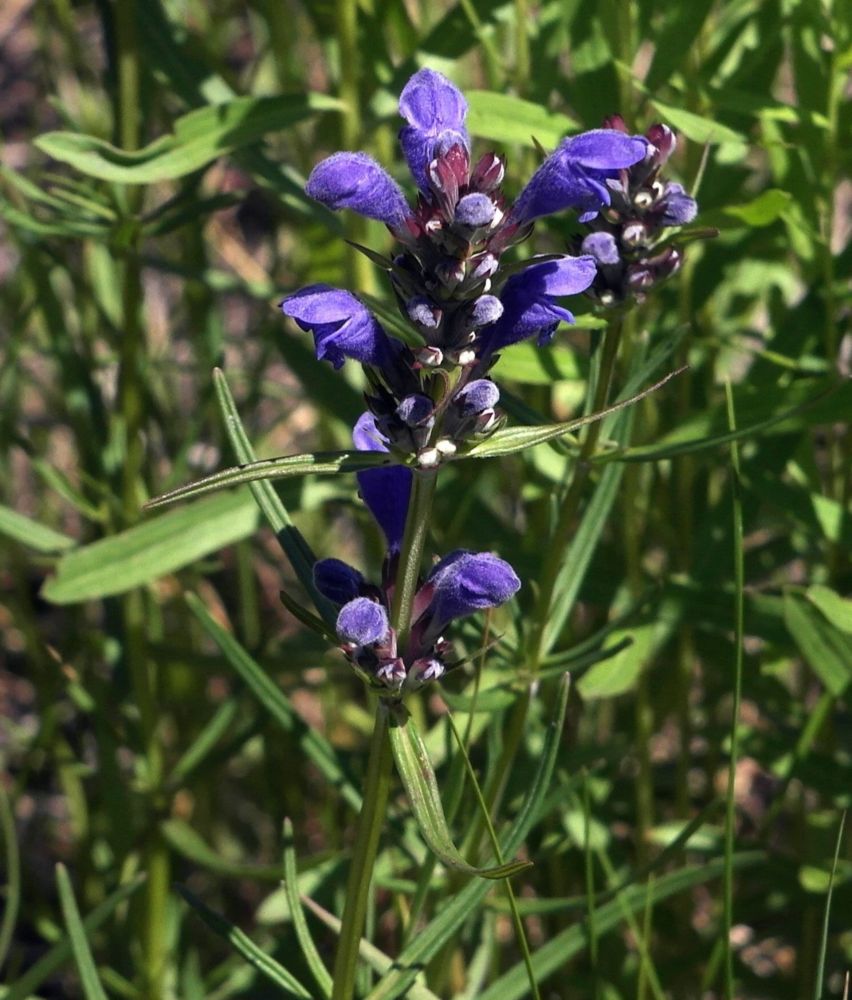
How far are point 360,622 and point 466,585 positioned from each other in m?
0.16

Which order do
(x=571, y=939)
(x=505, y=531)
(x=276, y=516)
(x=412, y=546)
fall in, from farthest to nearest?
(x=505, y=531), (x=571, y=939), (x=276, y=516), (x=412, y=546)

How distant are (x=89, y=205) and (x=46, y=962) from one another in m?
1.40

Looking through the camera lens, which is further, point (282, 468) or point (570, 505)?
point (570, 505)

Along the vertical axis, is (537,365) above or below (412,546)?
below

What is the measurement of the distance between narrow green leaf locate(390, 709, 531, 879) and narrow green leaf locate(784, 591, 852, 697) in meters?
1.08

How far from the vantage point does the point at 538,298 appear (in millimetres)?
1636

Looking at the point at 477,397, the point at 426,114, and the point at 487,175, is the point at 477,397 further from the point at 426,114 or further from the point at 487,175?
the point at 426,114

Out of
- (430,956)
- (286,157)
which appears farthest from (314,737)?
(286,157)

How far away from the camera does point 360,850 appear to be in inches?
68.1

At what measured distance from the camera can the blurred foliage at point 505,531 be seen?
2.36m

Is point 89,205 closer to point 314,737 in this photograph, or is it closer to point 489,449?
point 314,737

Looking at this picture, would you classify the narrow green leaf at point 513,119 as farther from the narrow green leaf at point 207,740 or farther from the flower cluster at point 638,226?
the narrow green leaf at point 207,740

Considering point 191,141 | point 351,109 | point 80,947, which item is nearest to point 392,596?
point 80,947

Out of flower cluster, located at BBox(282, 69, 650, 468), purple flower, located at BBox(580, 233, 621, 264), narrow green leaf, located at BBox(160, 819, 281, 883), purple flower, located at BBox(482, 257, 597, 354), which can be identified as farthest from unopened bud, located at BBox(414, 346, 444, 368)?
narrow green leaf, located at BBox(160, 819, 281, 883)
